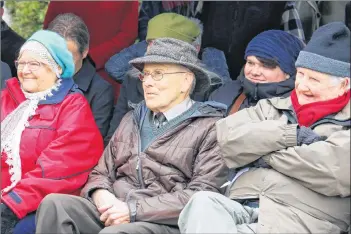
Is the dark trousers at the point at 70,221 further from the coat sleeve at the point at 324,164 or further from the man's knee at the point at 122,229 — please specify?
the coat sleeve at the point at 324,164

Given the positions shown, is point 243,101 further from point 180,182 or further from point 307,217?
point 307,217

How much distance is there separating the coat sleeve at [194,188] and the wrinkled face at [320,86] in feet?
2.04

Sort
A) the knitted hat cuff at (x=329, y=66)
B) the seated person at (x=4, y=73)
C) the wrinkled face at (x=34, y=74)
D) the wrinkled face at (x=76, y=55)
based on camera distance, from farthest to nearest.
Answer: the seated person at (x=4, y=73) < the wrinkled face at (x=76, y=55) < the wrinkled face at (x=34, y=74) < the knitted hat cuff at (x=329, y=66)

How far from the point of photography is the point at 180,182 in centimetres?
446

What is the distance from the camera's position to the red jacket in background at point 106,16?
593cm

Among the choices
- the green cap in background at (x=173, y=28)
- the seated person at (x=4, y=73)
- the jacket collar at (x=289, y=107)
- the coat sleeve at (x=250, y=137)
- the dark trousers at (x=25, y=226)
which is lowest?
the dark trousers at (x=25, y=226)

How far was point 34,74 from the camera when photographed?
194 inches

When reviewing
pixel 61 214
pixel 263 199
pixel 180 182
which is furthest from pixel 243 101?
pixel 61 214

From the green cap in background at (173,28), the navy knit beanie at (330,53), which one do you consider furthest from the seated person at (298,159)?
the green cap in background at (173,28)

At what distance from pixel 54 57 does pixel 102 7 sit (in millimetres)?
1107

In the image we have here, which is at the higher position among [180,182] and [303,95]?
[303,95]

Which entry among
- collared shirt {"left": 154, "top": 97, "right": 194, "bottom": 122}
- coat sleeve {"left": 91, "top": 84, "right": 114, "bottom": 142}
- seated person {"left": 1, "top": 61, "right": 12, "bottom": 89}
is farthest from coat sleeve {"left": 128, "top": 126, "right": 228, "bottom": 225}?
seated person {"left": 1, "top": 61, "right": 12, "bottom": 89}

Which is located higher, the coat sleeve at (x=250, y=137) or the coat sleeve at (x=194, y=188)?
the coat sleeve at (x=250, y=137)

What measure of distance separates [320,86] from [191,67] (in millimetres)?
881
